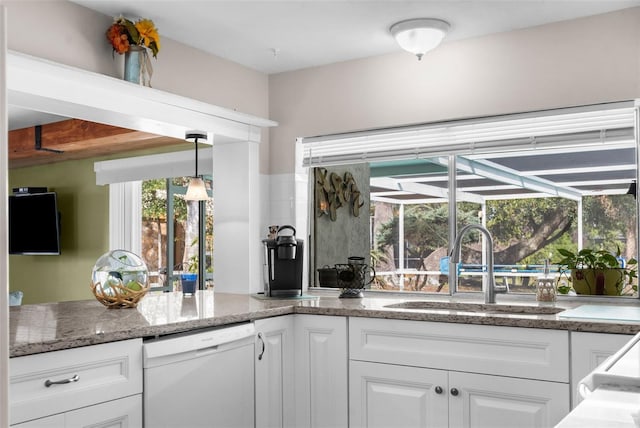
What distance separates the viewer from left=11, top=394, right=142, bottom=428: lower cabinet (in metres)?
1.96

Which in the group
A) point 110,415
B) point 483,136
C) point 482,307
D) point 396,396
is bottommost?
point 396,396

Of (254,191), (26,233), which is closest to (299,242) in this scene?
(254,191)

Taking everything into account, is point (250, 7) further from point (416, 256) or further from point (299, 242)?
point (416, 256)

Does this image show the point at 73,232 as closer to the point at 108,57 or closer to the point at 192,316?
the point at 108,57

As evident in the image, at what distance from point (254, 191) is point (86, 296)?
121 inches

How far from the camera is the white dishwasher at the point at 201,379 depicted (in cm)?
231

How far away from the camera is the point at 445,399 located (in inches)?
104

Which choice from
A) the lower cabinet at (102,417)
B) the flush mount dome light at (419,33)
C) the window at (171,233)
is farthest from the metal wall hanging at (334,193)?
the window at (171,233)

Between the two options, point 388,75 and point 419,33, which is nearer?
point 419,33

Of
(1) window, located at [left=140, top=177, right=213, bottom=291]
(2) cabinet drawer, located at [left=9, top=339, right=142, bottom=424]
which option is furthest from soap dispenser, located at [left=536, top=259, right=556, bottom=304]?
(1) window, located at [left=140, top=177, right=213, bottom=291]

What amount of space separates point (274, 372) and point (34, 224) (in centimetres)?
425

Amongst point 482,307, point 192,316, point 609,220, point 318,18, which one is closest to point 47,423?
point 192,316

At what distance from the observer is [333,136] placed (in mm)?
3830

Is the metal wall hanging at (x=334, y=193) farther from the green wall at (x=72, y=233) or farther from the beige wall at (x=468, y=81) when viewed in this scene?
the green wall at (x=72, y=233)
